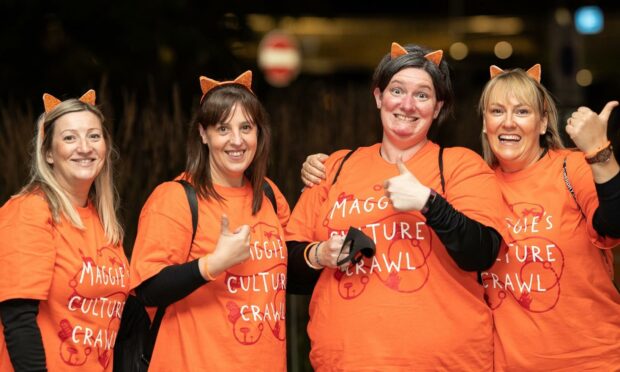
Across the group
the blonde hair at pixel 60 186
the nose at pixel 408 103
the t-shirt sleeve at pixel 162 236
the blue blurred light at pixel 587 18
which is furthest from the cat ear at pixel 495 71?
the blue blurred light at pixel 587 18

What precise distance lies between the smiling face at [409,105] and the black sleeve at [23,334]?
1574 mm

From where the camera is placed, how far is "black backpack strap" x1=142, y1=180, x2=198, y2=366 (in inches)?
150

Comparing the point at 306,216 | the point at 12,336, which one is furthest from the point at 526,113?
the point at 12,336

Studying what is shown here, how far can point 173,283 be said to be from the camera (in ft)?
11.9

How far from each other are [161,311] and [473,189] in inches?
53.1

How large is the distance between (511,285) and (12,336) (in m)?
1.95

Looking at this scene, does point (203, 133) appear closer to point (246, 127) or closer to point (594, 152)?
point (246, 127)

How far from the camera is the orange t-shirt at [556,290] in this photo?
3.74m

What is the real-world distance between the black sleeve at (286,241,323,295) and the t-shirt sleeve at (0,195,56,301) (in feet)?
3.23

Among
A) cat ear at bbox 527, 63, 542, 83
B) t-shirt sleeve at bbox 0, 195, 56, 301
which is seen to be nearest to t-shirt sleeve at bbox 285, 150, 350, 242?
cat ear at bbox 527, 63, 542, 83

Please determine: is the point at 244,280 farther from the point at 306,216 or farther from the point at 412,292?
the point at 412,292

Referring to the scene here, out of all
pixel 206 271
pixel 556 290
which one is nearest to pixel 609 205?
pixel 556 290

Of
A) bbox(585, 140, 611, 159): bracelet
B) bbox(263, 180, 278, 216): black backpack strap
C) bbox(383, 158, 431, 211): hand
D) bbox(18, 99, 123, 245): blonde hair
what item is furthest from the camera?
bbox(263, 180, 278, 216): black backpack strap

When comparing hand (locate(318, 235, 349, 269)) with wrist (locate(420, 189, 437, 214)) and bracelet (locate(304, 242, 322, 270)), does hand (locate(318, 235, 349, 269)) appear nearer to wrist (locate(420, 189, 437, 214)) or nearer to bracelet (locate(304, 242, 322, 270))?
bracelet (locate(304, 242, 322, 270))
